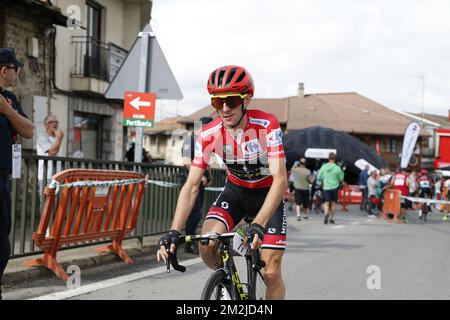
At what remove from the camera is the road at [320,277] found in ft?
19.6

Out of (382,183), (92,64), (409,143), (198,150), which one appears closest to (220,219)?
(198,150)

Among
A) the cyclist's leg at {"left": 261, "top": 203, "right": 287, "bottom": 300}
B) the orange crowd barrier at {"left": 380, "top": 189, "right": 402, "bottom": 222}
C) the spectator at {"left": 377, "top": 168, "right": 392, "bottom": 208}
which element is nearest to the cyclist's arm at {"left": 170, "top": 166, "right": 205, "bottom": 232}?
the cyclist's leg at {"left": 261, "top": 203, "right": 287, "bottom": 300}

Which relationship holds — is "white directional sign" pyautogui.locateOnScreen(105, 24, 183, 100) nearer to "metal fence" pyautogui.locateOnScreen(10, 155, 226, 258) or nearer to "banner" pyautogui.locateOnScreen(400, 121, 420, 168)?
"metal fence" pyautogui.locateOnScreen(10, 155, 226, 258)

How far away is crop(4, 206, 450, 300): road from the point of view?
5.96 m

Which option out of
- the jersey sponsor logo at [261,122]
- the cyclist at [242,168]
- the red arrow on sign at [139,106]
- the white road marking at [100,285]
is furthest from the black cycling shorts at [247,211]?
the red arrow on sign at [139,106]

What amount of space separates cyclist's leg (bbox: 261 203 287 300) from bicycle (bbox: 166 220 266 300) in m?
0.07

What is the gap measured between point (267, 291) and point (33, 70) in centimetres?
1299

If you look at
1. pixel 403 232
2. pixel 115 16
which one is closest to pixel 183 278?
pixel 403 232

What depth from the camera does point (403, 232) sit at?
48.9 feet

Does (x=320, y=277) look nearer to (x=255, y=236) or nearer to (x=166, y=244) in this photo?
(x=255, y=236)

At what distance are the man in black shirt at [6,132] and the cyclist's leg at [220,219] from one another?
1.50 meters

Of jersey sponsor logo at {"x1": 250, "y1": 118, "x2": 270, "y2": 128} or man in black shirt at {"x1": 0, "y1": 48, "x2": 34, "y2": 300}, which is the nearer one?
jersey sponsor logo at {"x1": 250, "y1": 118, "x2": 270, "y2": 128}

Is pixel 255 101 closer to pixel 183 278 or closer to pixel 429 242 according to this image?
pixel 429 242
